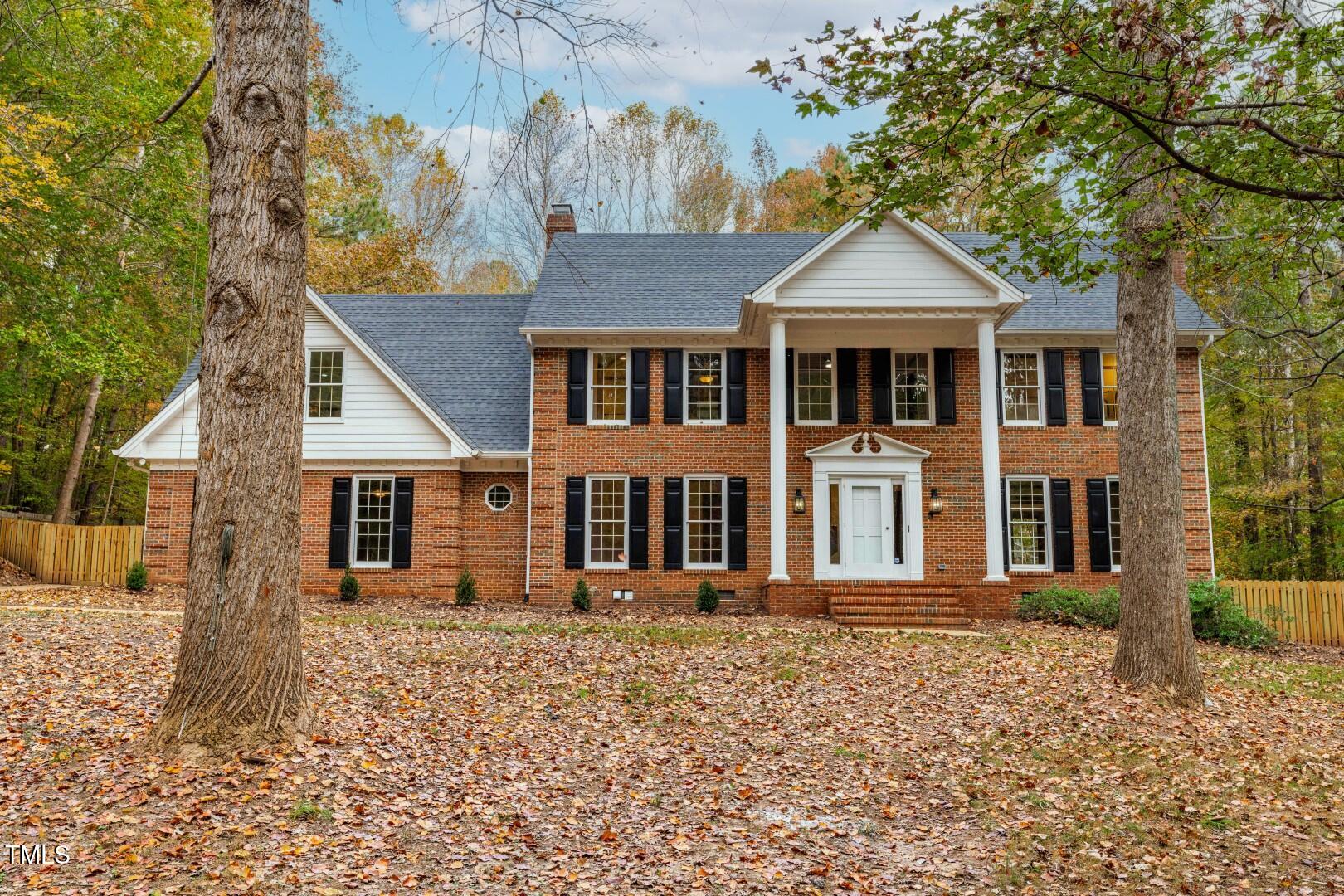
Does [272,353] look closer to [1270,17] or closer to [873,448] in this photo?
[1270,17]

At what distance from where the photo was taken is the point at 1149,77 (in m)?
5.19

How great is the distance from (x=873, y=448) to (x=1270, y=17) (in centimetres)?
1241

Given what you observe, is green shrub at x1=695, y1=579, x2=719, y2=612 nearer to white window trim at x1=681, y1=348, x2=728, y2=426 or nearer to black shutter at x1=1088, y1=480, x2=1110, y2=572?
white window trim at x1=681, y1=348, x2=728, y2=426

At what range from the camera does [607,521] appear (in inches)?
687

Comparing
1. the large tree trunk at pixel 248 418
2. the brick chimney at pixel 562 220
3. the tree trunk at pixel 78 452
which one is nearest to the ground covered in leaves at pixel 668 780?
the large tree trunk at pixel 248 418

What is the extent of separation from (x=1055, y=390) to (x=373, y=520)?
13776 millimetres

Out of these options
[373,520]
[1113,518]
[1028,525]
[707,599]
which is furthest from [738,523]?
[1113,518]

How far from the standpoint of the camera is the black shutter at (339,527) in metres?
17.4

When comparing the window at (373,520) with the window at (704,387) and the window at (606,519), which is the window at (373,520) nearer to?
the window at (606,519)

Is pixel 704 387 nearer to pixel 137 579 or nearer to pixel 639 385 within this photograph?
pixel 639 385

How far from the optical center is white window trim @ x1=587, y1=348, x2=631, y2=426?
1752 centimetres

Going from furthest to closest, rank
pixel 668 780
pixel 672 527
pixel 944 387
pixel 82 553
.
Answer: pixel 82 553
pixel 944 387
pixel 672 527
pixel 668 780

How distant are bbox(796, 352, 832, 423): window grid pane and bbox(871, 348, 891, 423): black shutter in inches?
34.2

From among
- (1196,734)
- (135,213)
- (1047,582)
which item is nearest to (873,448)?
(1047,582)
